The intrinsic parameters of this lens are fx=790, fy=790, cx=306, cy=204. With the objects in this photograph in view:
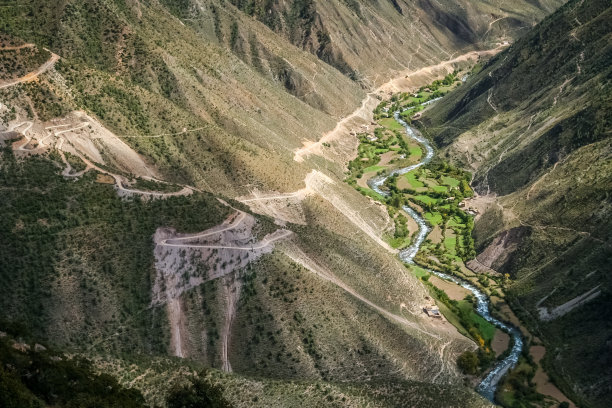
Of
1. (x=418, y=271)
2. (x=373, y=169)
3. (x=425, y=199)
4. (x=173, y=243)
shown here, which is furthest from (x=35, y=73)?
(x=373, y=169)

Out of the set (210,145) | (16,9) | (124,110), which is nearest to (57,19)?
(16,9)

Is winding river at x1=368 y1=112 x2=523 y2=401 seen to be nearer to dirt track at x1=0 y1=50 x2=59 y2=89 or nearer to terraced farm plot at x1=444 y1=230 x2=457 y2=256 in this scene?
terraced farm plot at x1=444 y1=230 x2=457 y2=256

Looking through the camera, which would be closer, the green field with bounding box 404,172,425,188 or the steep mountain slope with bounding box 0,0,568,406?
the steep mountain slope with bounding box 0,0,568,406

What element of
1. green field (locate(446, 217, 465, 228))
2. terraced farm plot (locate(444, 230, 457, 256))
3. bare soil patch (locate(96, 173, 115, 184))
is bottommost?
green field (locate(446, 217, 465, 228))

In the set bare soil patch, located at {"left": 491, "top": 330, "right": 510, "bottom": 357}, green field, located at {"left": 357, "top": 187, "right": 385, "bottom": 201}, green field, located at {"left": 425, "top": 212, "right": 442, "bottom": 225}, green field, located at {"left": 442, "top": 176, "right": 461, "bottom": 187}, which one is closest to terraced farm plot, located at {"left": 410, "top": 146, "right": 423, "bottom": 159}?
green field, located at {"left": 442, "top": 176, "right": 461, "bottom": 187}

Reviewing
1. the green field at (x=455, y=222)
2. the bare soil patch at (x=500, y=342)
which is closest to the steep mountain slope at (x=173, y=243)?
the bare soil patch at (x=500, y=342)

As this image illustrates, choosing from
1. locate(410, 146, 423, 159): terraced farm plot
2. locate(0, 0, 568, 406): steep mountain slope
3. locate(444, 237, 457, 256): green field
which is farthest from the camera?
locate(410, 146, 423, 159): terraced farm plot
